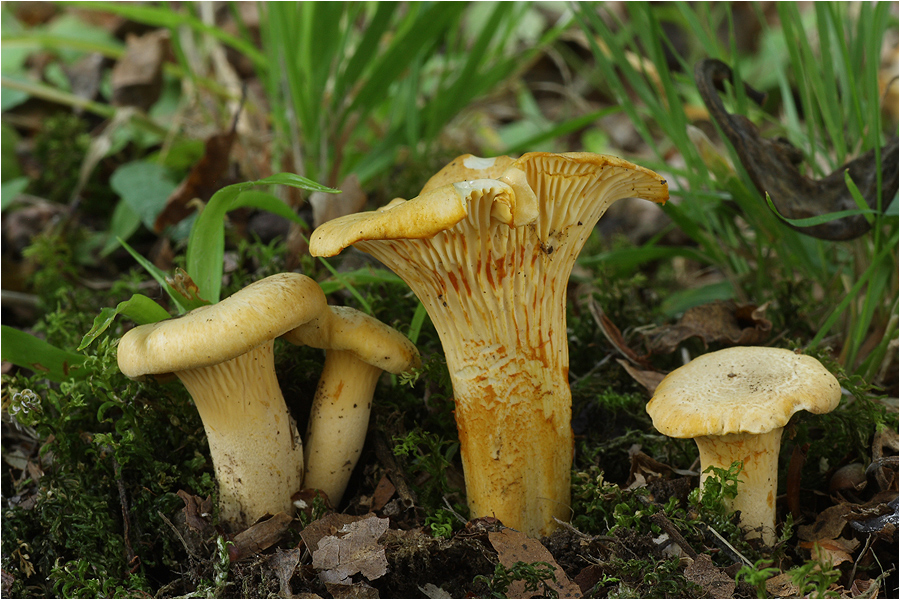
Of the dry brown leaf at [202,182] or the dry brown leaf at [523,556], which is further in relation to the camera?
the dry brown leaf at [202,182]

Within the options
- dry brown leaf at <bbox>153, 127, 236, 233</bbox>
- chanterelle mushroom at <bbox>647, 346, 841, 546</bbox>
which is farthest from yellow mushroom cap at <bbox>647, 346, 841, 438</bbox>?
dry brown leaf at <bbox>153, 127, 236, 233</bbox>

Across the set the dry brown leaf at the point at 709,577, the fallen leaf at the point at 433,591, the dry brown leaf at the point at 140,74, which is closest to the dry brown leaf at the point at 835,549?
the dry brown leaf at the point at 709,577

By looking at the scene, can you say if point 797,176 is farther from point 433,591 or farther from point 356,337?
point 433,591

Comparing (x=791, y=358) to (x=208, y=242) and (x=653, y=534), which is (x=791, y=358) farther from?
(x=208, y=242)

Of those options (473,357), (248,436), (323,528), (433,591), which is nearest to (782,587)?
(433,591)

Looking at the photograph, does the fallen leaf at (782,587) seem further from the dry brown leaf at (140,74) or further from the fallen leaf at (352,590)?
the dry brown leaf at (140,74)

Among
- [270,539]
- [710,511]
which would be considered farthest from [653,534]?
[270,539]
